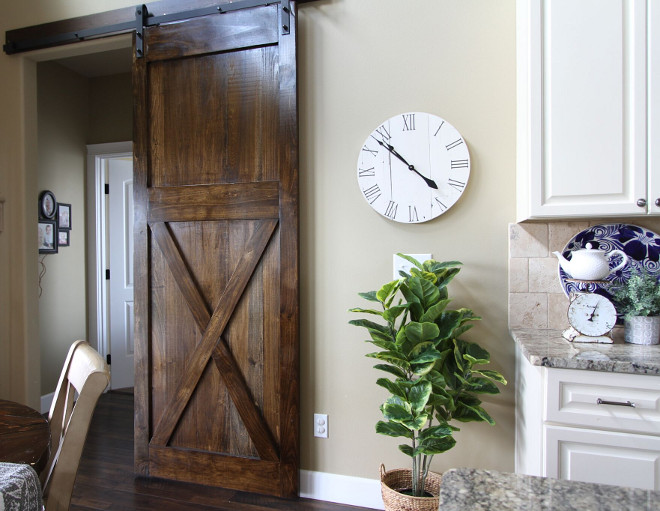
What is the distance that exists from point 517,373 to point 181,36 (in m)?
2.44

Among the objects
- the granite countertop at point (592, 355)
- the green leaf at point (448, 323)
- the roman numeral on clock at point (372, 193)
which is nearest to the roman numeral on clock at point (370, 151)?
the roman numeral on clock at point (372, 193)

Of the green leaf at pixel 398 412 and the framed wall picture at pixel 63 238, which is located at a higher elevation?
the framed wall picture at pixel 63 238

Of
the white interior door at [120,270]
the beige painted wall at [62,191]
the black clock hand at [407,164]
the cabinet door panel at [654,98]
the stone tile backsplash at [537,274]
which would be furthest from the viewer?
the white interior door at [120,270]

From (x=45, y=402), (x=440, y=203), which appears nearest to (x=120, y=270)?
(x=45, y=402)

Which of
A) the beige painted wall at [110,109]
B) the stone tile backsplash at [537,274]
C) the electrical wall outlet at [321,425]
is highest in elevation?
the beige painted wall at [110,109]

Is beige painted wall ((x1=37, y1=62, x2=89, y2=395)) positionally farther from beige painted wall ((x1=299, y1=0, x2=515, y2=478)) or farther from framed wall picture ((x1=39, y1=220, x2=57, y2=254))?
beige painted wall ((x1=299, y1=0, x2=515, y2=478))

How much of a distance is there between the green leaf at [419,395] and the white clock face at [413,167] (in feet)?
2.57

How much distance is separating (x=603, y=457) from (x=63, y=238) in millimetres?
4016

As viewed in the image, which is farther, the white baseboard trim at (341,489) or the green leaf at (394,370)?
the white baseboard trim at (341,489)

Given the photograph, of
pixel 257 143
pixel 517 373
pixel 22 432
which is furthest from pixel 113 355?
pixel 517 373

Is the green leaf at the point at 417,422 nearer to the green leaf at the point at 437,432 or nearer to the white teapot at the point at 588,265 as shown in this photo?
the green leaf at the point at 437,432

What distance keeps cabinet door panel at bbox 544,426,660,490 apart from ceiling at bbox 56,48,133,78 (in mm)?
3859

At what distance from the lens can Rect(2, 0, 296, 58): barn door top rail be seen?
2.37 metres

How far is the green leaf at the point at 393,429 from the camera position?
181 centimetres
